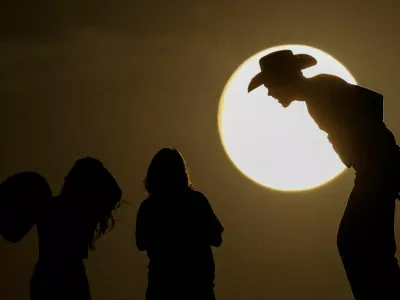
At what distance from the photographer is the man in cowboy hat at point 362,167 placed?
514 cm

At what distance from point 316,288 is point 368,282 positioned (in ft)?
91.2

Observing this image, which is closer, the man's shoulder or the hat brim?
the man's shoulder

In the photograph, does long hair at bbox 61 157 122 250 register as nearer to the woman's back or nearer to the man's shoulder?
the woman's back

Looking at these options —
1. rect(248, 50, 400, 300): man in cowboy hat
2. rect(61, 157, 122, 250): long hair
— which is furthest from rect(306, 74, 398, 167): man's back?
rect(61, 157, 122, 250): long hair

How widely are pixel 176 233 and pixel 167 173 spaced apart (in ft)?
1.74

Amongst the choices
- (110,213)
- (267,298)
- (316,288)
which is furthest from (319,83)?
(267,298)

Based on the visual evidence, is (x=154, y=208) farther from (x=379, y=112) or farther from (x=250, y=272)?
(x=250, y=272)

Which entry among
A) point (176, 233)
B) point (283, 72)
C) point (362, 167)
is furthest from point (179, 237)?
point (362, 167)

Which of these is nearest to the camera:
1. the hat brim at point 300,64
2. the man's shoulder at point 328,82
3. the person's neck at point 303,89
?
the man's shoulder at point 328,82

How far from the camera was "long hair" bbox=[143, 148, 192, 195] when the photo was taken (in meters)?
6.35

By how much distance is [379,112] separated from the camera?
5.53m

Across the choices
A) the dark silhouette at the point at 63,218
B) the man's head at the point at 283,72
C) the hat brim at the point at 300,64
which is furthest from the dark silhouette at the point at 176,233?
the man's head at the point at 283,72

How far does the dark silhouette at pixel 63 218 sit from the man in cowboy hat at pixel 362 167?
67.2 inches

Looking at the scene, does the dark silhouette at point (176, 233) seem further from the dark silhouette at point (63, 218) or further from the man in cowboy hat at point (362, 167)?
the man in cowboy hat at point (362, 167)
